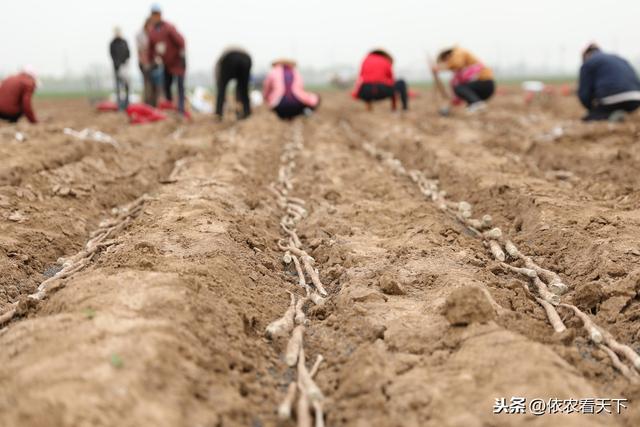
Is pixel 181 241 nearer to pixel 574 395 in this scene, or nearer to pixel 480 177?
pixel 574 395

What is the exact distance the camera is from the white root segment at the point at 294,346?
237cm

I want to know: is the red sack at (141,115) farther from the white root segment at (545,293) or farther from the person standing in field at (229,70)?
the white root segment at (545,293)

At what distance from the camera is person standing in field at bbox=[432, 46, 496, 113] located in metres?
11.0

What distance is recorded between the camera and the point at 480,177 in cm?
487

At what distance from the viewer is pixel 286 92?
10.2 metres

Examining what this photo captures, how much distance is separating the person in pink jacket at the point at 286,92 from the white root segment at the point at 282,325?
25.7 feet

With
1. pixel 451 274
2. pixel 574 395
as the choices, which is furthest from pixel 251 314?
pixel 574 395

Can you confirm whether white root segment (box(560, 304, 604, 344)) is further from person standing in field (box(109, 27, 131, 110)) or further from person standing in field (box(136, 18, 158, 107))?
person standing in field (box(109, 27, 131, 110))

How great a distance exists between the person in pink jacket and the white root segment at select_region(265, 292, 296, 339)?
309 inches

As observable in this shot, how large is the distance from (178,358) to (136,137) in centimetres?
641

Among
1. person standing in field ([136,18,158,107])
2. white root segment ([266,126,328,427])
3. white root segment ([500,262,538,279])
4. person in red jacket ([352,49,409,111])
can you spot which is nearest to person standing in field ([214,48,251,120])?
person standing in field ([136,18,158,107])

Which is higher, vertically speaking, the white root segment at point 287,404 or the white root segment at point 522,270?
the white root segment at point 522,270

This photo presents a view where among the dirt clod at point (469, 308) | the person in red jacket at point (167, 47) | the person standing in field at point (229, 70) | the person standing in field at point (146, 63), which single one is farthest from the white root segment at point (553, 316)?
the person standing in field at point (146, 63)

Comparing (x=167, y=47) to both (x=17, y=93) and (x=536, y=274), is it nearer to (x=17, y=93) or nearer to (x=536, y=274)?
(x=17, y=93)
